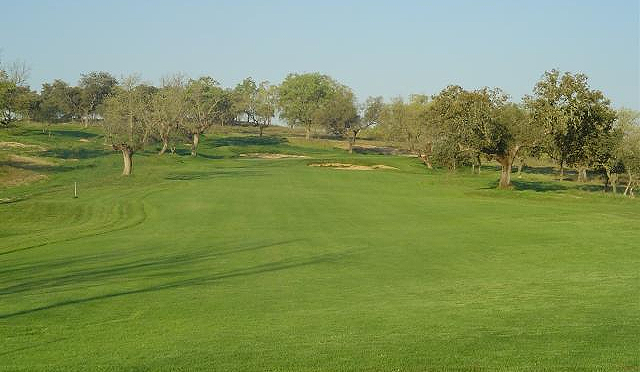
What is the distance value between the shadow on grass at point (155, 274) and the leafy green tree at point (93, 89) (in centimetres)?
14143

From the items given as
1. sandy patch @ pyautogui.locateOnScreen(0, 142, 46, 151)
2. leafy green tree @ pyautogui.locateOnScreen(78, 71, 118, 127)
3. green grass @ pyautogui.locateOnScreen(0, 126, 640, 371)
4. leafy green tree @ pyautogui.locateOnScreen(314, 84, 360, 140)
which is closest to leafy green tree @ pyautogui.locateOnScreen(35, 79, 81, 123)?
leafy green tree @ pyautogui.locateOnScreen(78, 71, 118, 127)

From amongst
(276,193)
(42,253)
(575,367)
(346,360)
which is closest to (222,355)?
(346,360)

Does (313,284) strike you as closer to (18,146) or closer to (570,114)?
(570,114)

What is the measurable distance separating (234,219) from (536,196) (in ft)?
110

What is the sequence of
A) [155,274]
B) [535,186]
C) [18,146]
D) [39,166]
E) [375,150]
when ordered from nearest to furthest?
[155,274] → [535,186] → [39,166] → [18,146] → [375,150]

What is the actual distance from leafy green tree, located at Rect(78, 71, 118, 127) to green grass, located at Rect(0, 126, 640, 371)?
365 ft

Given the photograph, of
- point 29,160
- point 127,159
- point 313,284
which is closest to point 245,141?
point 29,160

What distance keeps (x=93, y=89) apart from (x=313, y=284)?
14949 centimetres

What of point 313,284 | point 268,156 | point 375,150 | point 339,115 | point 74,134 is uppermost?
point 339,115

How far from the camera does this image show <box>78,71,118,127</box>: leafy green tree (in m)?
159

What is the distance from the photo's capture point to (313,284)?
862 inches

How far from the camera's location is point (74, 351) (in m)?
13.2

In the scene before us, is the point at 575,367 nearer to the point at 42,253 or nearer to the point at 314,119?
the point at 42,253

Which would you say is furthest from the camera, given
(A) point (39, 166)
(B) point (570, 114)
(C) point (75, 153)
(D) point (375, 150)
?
(D) point (375, 150)
